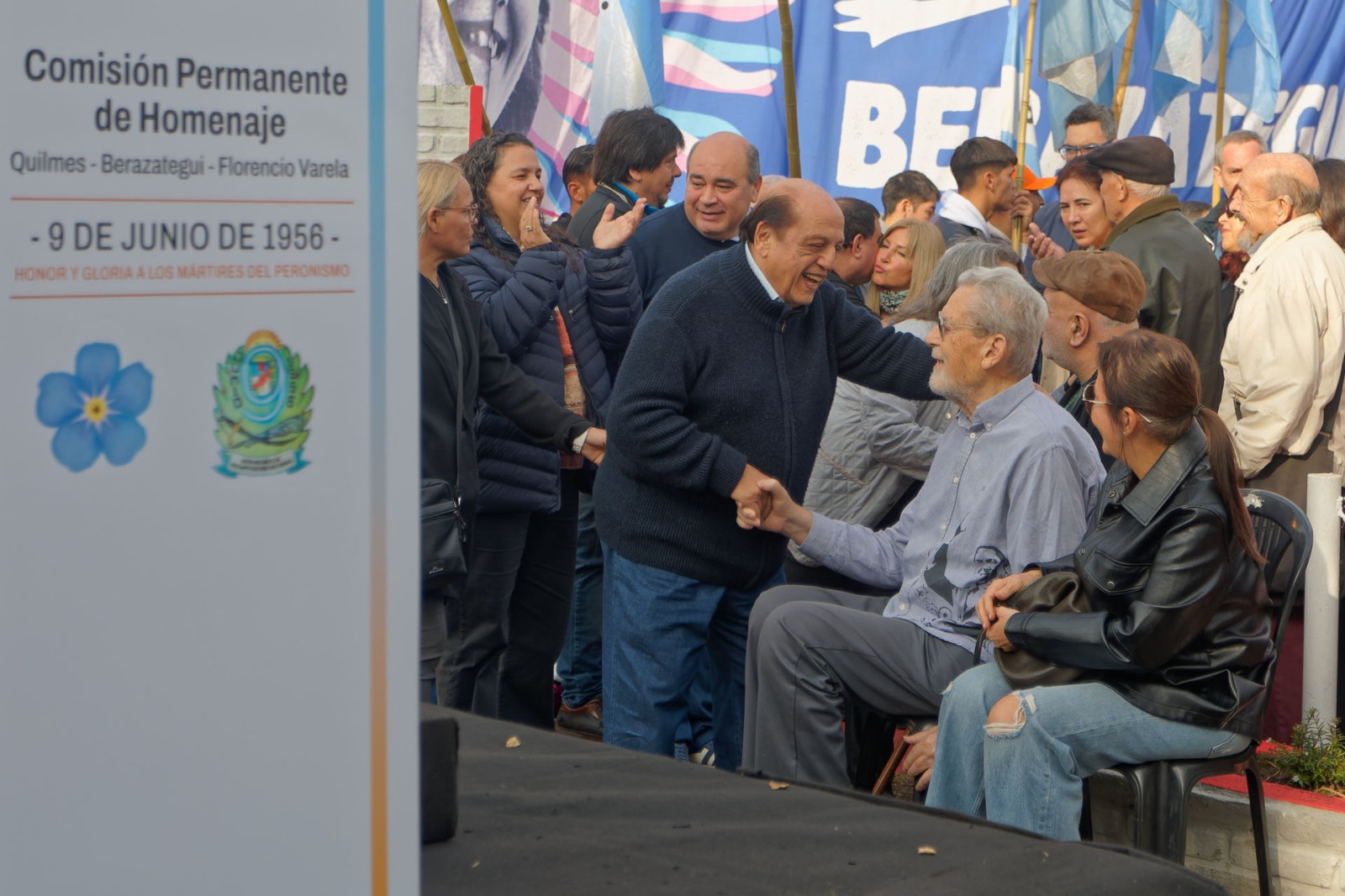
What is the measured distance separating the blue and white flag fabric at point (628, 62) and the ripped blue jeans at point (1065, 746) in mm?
4685

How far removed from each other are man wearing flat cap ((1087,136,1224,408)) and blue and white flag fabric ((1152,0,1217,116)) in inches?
163

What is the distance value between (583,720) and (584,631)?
0.31 meters

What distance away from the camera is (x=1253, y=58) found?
856 cm

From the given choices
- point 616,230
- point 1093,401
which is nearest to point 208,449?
point 1093,401

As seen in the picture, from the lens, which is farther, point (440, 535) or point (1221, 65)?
point (1221, 65)

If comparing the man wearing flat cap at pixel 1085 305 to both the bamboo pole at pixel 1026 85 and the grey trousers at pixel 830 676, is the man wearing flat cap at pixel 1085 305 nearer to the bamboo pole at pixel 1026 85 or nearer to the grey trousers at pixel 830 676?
the grey trousers at pixel 830 676

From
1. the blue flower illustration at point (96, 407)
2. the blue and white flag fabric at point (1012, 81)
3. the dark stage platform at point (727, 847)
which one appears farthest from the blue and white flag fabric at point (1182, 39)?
the blue flower illustration at point (96, 407)

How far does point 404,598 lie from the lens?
101 cm

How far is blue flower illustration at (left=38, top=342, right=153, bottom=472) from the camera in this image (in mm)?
849

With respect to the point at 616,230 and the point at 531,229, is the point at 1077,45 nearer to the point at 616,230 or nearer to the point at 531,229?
the point at 616,230

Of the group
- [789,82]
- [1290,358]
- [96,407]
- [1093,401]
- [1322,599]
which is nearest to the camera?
[96,407]

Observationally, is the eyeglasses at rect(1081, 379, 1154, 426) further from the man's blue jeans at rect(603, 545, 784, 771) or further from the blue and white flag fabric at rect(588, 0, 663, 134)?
the blue and white flag fabric at rect(588, 0, 663, 134)

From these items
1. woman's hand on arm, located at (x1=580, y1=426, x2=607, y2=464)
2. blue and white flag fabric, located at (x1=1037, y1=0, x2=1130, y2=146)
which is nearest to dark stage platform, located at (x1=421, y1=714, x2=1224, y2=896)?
woman's hand on arm, located at (x1=580, y1=426, x2=607, y2=464)

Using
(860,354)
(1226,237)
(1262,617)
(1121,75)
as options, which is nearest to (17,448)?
(1262,617)
